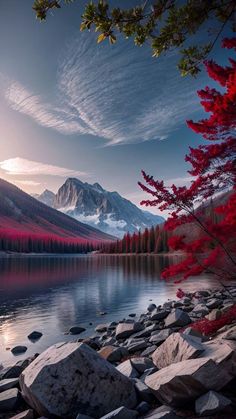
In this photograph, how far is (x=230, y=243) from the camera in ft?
35.1

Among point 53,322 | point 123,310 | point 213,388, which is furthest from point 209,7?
point 123,310

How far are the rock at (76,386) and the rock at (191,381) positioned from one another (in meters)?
1.02

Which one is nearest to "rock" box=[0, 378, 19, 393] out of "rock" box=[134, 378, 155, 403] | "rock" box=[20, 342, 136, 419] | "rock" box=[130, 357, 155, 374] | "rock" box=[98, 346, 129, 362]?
"rock" box=[20, 342, 136, 419]

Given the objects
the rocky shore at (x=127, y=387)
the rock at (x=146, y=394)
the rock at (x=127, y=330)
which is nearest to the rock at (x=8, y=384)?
the rocky shore at (x=127, y=387)

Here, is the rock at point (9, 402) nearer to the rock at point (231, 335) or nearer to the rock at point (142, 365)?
the rock at point (142, 365)

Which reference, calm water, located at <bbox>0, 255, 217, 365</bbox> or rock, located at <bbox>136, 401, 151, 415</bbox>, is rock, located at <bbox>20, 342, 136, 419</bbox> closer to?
rock, located at <bbox>136, 401, 151, 415</bbox>

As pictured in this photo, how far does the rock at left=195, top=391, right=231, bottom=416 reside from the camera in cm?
614

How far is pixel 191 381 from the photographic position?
21.3 ft

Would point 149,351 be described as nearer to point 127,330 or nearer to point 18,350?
point 127,330

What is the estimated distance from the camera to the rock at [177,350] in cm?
758

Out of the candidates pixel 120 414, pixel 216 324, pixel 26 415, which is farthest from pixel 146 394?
pixel 216 324

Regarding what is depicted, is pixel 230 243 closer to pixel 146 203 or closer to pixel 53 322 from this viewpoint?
pixel 146 203

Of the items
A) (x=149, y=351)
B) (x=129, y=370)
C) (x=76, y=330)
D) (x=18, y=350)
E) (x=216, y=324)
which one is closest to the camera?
(x=129, y=370)

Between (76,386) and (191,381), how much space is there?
2.54 m
